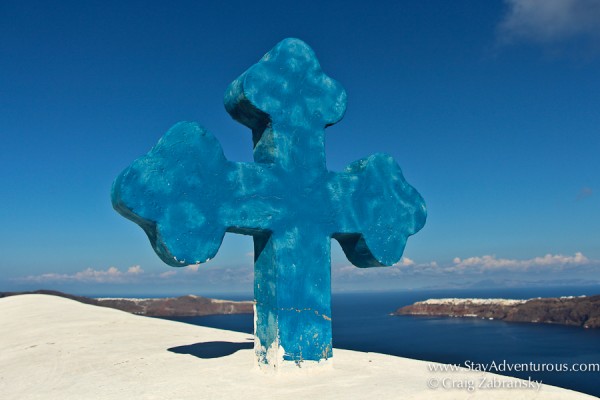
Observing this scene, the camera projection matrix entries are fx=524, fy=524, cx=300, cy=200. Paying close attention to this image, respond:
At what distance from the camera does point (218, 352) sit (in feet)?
20.8

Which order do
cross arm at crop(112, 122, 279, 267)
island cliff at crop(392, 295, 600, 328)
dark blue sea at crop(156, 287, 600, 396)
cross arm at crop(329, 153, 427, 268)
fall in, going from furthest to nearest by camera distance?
1. island cliff at crop(392, 295, 600, 328)
2. dark blue sea at crop(156, 287, 600, 396)
3. cross arm at crop(329, 153, 427, 268)
4. cross arm at crop(112, 122, 279, 267)

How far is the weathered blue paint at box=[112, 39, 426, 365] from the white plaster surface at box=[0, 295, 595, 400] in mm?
492

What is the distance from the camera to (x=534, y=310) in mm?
34875

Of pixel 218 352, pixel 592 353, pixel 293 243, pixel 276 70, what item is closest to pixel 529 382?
pixel 293 243

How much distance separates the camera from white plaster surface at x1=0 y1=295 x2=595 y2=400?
4.46 meters

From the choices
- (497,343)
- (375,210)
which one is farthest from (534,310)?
(375,210)

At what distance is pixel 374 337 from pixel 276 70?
40.9 meters

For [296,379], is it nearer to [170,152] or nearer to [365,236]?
[365,236]

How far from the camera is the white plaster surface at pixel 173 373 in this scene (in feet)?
14.6

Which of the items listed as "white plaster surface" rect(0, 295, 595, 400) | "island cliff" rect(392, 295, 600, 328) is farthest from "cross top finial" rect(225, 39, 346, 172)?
"island cliff" rect(392, 295, 600, 328)

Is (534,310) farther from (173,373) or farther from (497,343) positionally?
(173,373)

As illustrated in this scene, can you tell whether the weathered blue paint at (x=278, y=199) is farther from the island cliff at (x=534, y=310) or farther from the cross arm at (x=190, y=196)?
the island cliff at (x=534, y=310)

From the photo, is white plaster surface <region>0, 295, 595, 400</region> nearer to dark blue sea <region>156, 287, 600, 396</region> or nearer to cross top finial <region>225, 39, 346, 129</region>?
cross top finial <region>225, 39, 346, 129</region>

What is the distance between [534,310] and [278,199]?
34316mm
